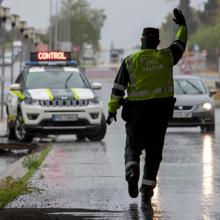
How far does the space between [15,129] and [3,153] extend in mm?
1082

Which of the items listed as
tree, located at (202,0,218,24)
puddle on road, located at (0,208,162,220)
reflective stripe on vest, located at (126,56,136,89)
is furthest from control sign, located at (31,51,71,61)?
tree, located at (202,0,218,24)

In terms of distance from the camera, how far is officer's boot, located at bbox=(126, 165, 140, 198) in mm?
10484

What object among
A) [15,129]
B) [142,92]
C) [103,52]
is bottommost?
[103,52]

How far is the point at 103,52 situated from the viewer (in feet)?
638

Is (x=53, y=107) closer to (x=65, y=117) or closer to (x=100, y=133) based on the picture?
(x=65, y=117)

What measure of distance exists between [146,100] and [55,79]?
11.9 metres

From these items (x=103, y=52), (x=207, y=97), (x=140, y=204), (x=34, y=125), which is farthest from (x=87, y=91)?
(x=103, y=52)

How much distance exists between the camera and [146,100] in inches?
423

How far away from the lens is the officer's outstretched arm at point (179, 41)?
10938 millimetres

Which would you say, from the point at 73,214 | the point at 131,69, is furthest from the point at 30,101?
the point at 73,214

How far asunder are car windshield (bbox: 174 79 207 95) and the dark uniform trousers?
15025 mm

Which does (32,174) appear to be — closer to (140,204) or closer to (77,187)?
(77,187)

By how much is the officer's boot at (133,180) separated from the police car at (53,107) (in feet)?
35.5

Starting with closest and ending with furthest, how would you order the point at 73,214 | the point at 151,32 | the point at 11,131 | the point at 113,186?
the point at 73,214
the point at 151,32
the point at 113,186
the point at 11,131
